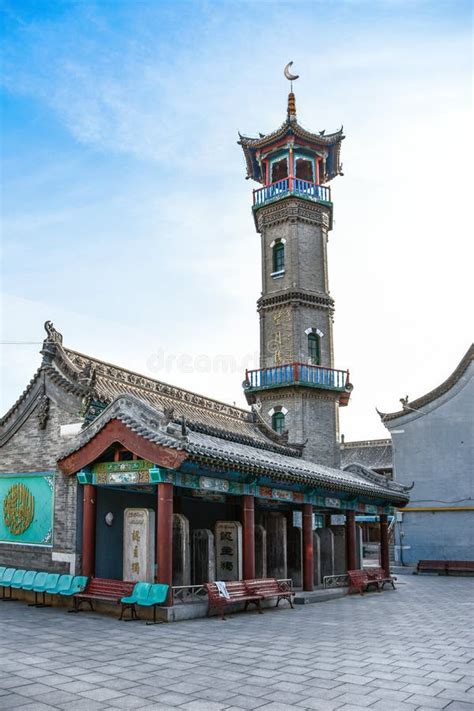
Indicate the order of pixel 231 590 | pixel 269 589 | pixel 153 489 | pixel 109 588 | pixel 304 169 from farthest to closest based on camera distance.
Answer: pixel 304 169 → pixel 153 489 → pixel 269 589 → pixel 231 590 → pixel 109 588

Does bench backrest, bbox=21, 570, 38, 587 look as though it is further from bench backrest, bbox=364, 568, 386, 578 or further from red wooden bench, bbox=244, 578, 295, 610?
bench backrest, bbox=364, 568, 386, 578

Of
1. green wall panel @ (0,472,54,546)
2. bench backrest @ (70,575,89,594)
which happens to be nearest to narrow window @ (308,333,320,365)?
green wall panel @ (0,472,54,546)

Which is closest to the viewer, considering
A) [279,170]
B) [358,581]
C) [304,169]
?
[358,581]

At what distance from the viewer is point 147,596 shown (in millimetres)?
12820

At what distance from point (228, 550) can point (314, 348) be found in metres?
15.8

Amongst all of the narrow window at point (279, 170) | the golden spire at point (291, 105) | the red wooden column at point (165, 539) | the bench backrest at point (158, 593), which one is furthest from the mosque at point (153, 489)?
the golden spire at point (291, 105)

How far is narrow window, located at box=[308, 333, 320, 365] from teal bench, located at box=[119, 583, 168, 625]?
62.3ft

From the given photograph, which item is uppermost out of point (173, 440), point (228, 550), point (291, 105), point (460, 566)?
point (291, 105)

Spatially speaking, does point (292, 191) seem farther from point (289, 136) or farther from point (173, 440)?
point (173, 440)

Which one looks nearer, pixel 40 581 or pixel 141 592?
pixel 141 592

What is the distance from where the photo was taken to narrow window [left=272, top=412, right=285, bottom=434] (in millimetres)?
29828

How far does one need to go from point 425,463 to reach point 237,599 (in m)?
17.0

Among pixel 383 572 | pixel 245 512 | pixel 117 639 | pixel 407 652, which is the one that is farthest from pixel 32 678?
pixel 383 572

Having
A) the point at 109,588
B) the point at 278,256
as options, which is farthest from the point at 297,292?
the point at 109,588
